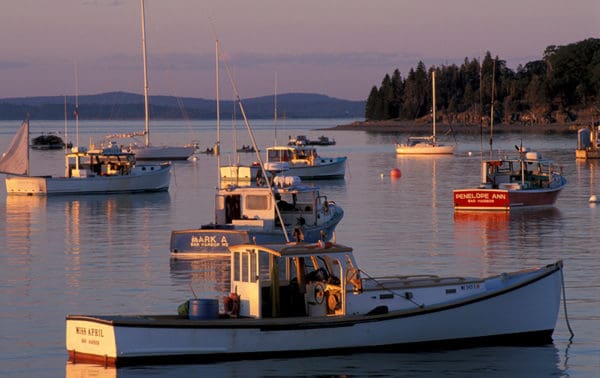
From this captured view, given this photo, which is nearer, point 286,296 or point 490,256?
point 286,296

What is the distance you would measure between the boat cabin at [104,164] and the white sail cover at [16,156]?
281 centimetres

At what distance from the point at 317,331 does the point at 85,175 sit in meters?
54.9

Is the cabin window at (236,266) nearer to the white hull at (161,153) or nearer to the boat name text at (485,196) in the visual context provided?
the boat name text at (485,196)

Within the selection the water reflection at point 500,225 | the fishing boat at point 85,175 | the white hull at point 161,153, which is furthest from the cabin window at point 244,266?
the white hull at point 161,153

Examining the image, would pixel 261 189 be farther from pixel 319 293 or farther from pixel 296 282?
pixel 319 293

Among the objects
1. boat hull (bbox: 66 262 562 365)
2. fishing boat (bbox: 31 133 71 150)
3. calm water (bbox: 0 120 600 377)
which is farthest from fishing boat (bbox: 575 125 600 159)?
boat hull (bbox: 66 262 562 365)

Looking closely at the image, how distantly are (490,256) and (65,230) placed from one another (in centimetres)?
2114

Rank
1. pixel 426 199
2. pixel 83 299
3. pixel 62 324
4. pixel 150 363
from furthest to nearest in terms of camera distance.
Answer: pixel 426 199, pixel 83 299, pixel 62 324, pixel 150 363

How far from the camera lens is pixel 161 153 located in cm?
13050

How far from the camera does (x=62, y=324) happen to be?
31438mm

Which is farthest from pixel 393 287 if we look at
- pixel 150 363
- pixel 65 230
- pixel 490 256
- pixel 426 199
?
pixel 426 199

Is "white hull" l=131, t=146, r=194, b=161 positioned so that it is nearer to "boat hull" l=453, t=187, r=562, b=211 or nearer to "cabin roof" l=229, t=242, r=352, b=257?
"boat hull" l=453, t=187, r=562, b=211

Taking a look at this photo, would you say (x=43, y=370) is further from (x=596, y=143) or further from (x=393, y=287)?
(x=596, y=143)

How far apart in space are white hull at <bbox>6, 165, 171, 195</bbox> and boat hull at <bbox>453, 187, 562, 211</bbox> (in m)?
25.0
